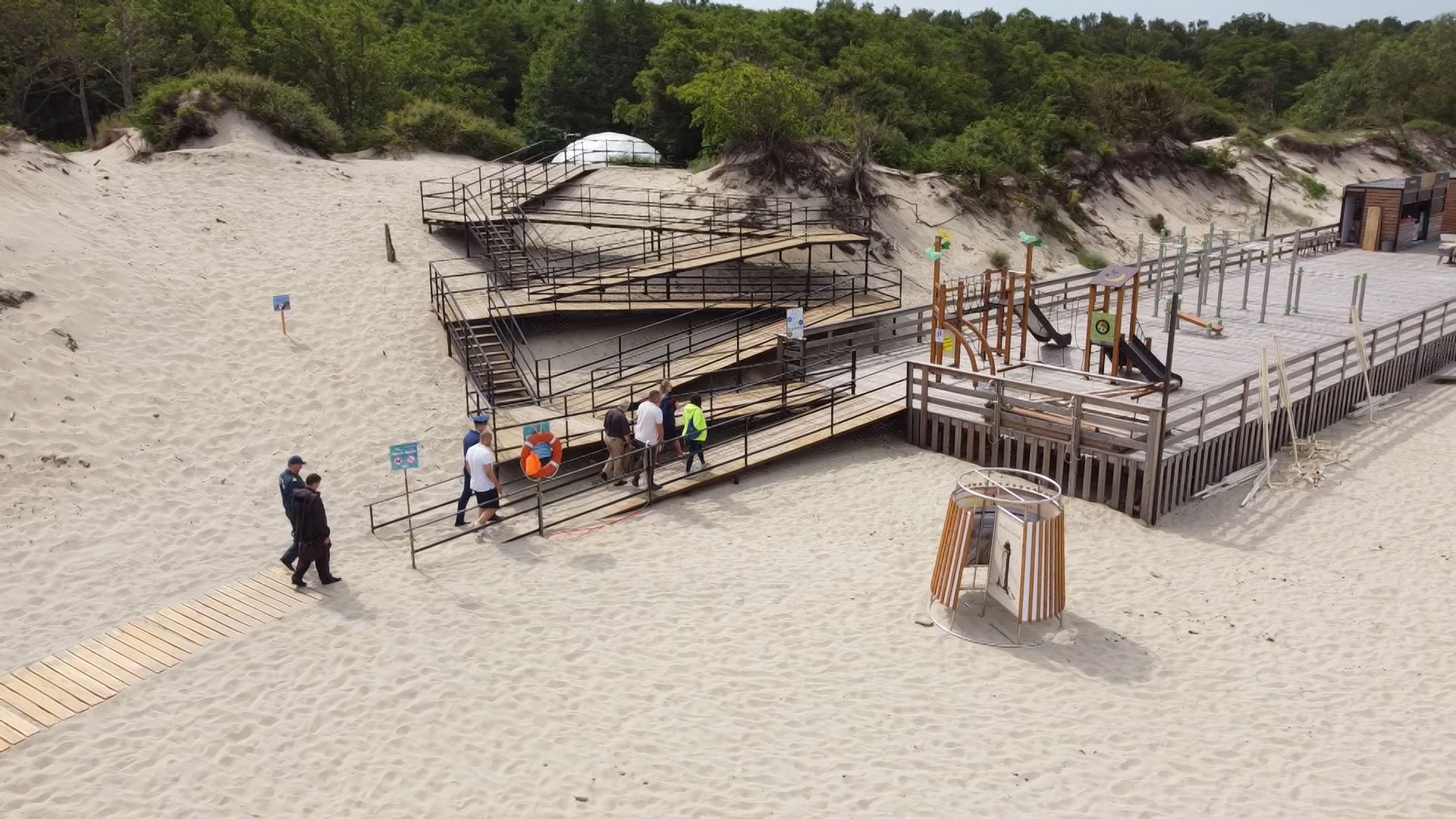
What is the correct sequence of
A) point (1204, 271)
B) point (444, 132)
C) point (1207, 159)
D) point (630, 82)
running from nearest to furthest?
point (1204, 271) → point (444, 132) → point (1207, 159) → point (630, 82)

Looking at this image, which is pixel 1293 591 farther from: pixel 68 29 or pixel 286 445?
pixel 68 29

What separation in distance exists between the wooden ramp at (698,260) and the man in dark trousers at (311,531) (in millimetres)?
11255

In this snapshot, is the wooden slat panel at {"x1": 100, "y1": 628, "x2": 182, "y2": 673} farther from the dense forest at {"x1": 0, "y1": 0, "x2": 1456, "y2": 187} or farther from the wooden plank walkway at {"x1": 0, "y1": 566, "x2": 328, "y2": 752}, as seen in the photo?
the dense forest at {"x1": 0, "y1": 0, "x2": 1456, "y2": 187}

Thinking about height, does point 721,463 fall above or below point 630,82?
below

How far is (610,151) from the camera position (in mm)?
35188

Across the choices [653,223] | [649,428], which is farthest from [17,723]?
[653,223]

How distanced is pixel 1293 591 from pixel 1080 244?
2647cm

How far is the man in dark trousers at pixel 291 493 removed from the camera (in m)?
11.9

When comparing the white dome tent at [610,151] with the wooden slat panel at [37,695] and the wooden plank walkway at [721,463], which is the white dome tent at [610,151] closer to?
the wooden plank walkway at [721,463]

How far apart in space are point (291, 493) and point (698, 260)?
13639 millimetres

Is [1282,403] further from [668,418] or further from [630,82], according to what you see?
[630,82]

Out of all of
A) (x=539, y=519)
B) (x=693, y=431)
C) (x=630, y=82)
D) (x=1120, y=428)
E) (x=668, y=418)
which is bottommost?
(x=539, y=519)

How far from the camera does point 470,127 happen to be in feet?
117

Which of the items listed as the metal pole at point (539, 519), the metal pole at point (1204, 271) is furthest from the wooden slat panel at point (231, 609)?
the metal pole at point (1204, 271)
